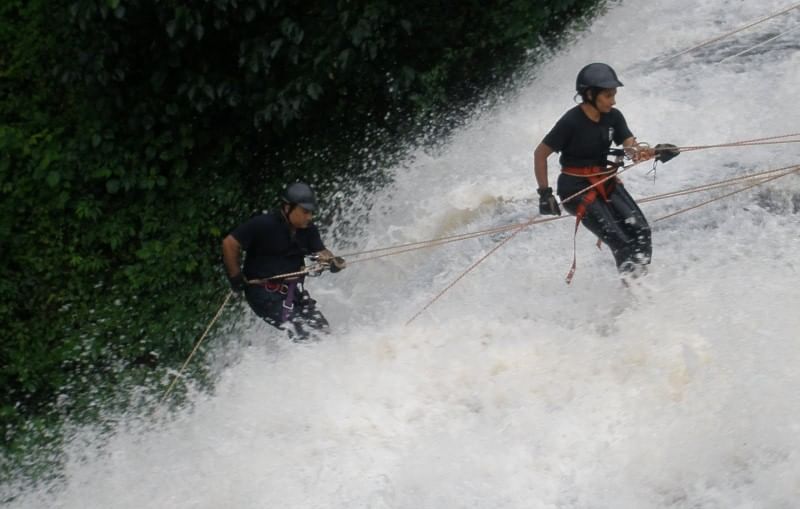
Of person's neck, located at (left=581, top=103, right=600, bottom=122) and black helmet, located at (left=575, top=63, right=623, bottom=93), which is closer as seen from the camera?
black helmet, located at (left=575, top=63, right=623, bottom=93)

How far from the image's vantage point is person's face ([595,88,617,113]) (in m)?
5.67

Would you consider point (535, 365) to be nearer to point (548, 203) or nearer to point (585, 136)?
point (548, 203)

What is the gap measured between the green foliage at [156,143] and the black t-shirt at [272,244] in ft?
8.96

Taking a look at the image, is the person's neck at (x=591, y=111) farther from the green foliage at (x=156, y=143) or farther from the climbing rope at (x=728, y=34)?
the climbing rope at (x=728, y=34)

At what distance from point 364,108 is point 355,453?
4.86m

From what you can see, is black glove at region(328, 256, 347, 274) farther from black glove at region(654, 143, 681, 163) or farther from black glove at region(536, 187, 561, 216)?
black glove at region(654, 143, 681, 163)

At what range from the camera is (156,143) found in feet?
31.8

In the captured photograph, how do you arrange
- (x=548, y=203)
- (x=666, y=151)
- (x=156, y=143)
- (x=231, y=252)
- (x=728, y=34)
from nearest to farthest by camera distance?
1. (x=666, y=151)
2. (x=548, y=203)
3. (x=231, y=252)
4. (x=728, y=34)
5. (x=156, y=143)

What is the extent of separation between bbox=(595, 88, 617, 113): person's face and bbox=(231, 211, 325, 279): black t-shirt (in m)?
2.04

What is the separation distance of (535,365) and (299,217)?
1.76m

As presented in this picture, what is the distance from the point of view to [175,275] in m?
9.60

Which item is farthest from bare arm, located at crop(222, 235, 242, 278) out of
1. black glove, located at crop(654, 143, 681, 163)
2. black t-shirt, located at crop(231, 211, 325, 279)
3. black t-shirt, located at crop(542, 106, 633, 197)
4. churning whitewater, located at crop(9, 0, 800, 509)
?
black glove, located at crop(654, 143, 681, 163)

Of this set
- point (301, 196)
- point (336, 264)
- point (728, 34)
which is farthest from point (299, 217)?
point (728, 34)

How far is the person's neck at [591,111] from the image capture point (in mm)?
5855
